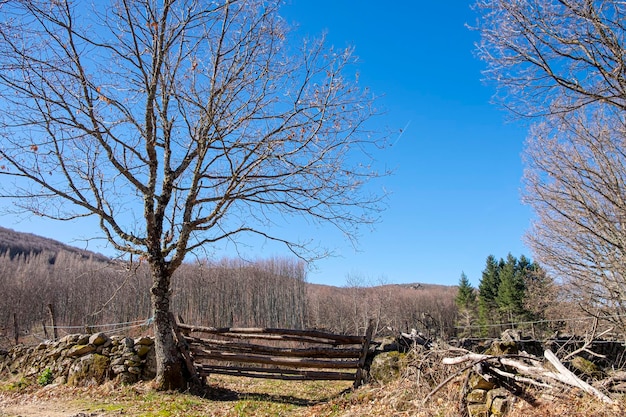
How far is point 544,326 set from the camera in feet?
103

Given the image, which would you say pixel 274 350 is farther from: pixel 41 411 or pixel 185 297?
pixel 185 297

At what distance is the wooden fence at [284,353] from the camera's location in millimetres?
7473

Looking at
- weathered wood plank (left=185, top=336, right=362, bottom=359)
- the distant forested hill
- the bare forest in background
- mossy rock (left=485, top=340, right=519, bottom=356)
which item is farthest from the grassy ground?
the distant forested hill

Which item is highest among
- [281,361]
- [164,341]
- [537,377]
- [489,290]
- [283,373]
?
[489,290]

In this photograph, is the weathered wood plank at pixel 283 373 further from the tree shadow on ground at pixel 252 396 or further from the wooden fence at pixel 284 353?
the tree shadow on ground at pixel 252 396

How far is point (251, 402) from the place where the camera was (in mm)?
6750

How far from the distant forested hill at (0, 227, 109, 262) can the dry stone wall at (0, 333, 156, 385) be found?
147ft

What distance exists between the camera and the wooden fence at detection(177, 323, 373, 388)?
7.47 metres

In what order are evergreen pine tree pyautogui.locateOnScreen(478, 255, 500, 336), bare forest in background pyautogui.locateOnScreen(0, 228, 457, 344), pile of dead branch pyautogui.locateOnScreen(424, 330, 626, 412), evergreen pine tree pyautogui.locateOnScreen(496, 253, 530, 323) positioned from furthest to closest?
evergreen pine tree pyautogui.locateOnScreen(478, 255, 500, 336)
evergreen pine tree pyautogui.locateOnScreen(496, 253, 530, 323)
bare forest in background pyautogui.locateOnScreen(0, 228, 457, 344)
pile of dead branch pyautogui.locateOnScreen(424, 330, 626, 412)

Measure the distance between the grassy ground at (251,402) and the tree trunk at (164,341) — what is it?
286 millimetres

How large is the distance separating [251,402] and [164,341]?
206cm

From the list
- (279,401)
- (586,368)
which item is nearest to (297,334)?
(279,401)

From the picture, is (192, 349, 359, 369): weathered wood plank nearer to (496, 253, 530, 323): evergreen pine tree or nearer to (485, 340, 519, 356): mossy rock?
(485, 340, 519, 356): mossy rock

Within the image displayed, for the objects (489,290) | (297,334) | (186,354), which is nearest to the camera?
(297,334)
